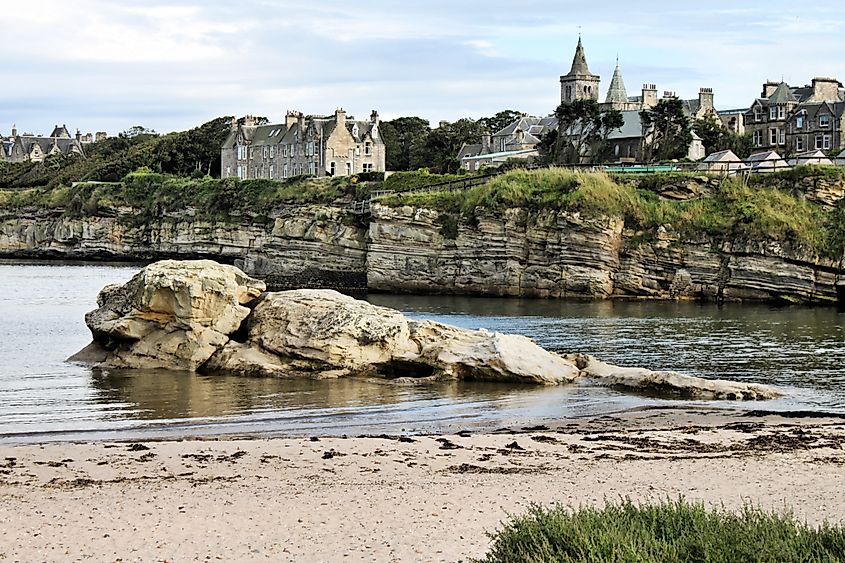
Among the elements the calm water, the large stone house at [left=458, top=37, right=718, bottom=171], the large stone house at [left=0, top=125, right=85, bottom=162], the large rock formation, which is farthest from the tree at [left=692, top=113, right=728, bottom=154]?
the large stone house at [left=0, top=125, right=85, bottom=162]

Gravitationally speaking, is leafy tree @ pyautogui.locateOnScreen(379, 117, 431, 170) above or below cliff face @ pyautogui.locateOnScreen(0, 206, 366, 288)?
above

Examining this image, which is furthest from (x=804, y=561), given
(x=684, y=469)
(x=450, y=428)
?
(x=450, y=428)

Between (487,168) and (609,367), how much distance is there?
1965 inches

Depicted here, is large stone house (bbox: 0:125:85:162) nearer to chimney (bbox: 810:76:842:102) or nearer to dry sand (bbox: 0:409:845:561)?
chimney (bbox: 810:76:842:102)

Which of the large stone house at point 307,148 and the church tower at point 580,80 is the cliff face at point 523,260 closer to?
the large stone house at point 307,148

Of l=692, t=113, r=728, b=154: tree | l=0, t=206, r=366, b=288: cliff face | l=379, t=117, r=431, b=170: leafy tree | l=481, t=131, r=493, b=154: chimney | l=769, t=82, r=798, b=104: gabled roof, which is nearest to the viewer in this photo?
l=0, t=206, r=366, b=288: cliff face

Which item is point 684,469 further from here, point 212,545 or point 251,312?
point 251,312

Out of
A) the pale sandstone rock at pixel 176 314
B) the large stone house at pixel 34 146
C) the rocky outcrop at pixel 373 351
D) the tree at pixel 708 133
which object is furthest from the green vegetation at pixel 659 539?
the large stone house at pixel 34 146

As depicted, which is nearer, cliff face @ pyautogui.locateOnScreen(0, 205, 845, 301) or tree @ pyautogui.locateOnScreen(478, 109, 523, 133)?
cliff face @ pyautogui.locateOnScreen(0, 205, 845, 301)

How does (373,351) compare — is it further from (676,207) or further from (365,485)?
(676,207)

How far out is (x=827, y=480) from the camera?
46.9 ft

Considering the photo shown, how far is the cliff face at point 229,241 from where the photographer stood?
69375 mm

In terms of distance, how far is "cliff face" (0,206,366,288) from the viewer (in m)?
69.4

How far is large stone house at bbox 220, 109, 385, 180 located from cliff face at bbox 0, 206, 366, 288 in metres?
10.3
